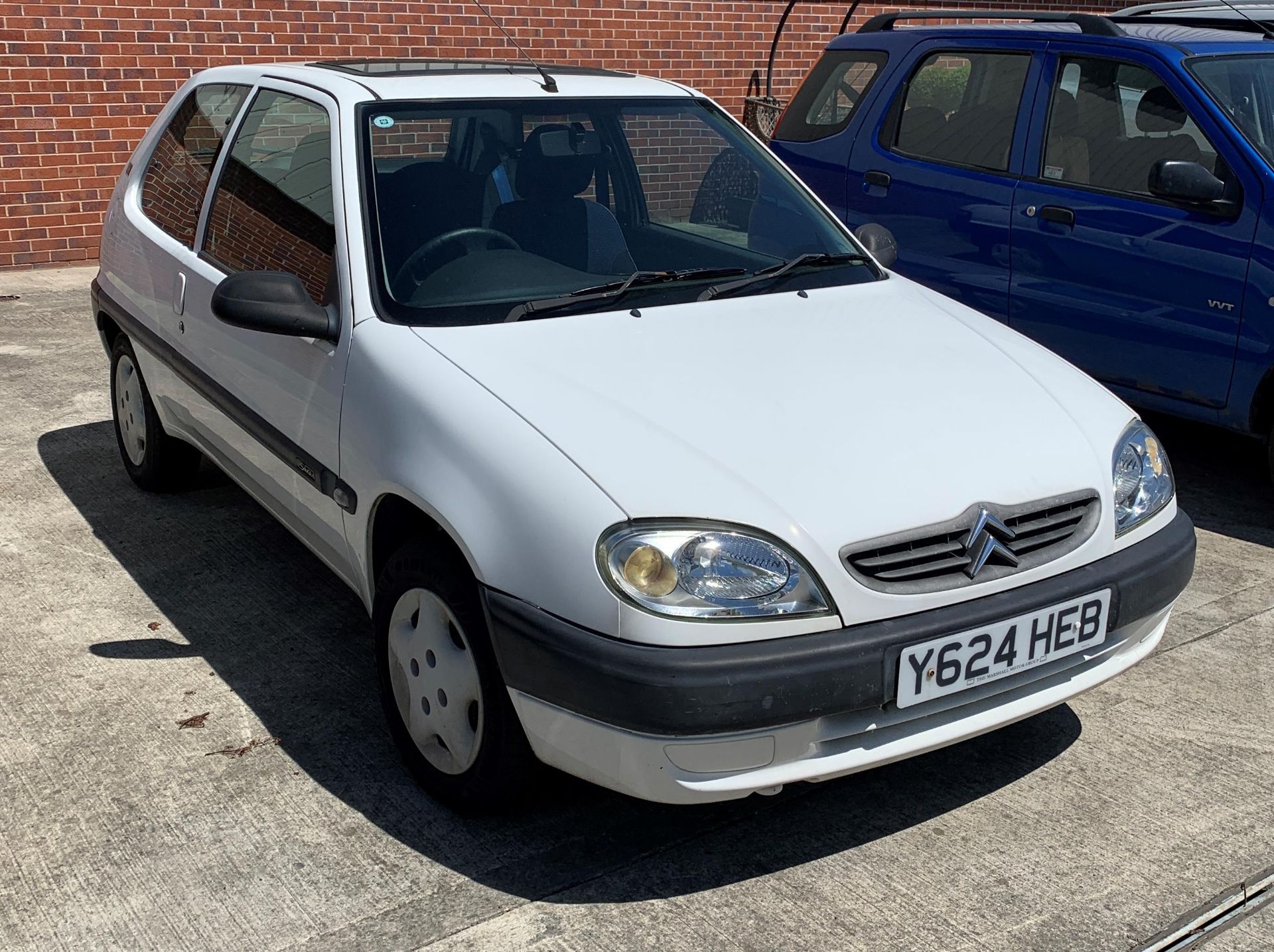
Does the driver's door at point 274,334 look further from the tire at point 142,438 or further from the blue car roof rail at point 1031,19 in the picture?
the blue car roof rail at point 1031,19

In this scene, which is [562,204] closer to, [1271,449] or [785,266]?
[785,266]

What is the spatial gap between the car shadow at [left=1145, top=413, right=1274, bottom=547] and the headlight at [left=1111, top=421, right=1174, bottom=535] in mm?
1800

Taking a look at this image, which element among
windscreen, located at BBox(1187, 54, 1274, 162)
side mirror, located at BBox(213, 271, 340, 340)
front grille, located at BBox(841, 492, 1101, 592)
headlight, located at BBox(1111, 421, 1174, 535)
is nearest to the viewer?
front grille, located at BBox(841, 492, 1101, 592)

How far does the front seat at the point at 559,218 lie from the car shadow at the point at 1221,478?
96.6 inches

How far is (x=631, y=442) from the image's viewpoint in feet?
9.16

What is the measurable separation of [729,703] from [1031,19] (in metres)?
4.71

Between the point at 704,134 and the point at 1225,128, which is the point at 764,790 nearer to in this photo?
the point at 704,134

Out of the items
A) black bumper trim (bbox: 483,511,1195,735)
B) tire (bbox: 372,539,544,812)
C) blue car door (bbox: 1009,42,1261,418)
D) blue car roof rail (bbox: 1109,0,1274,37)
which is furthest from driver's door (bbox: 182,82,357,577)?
blue car roof rail (bbox: 1109,0,1274,37)

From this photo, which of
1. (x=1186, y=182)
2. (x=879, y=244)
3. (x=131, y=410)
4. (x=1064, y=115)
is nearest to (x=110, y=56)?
(x=131, y=410)

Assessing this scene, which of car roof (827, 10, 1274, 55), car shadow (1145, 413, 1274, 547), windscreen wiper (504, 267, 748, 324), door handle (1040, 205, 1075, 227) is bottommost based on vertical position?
car shadow (1145, 413, 1274, 547)

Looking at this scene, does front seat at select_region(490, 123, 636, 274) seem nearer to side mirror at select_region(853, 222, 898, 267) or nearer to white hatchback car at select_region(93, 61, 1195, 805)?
white hatchback car at select_region(93, 61, 1195, 805)

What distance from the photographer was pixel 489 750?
292 centimetres

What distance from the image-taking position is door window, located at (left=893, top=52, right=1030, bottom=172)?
19.0 ft

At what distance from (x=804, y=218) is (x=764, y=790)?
1990mm
